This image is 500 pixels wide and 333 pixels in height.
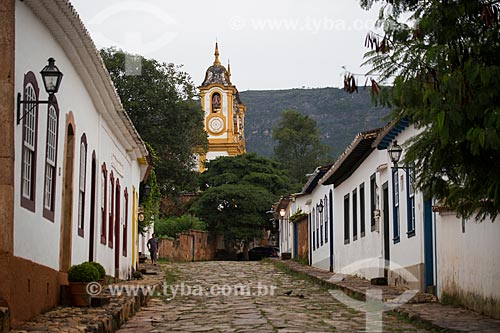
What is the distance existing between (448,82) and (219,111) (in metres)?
76.8

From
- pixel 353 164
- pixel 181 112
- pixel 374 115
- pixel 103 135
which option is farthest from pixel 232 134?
pixel 374 115

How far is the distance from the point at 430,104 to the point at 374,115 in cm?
15798

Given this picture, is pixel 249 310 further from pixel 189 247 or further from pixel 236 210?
pixel 236 210

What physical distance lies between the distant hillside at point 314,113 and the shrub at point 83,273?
13844 centimetres

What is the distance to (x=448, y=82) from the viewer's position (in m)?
8.62

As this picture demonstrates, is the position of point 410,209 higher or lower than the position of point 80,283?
higher

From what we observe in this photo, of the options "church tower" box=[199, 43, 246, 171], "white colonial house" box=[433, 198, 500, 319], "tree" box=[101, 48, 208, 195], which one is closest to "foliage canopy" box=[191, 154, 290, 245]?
"tree" box=[101, 48, 208, 195]

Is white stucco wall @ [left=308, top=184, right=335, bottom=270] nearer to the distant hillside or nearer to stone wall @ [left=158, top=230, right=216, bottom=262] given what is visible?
stone wall @ [left=158, top=230, right=216, bottom=262]

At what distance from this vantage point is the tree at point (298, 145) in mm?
77125

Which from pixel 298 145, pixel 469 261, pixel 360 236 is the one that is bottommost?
pixel 469 261

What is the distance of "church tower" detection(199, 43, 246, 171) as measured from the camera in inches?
3334

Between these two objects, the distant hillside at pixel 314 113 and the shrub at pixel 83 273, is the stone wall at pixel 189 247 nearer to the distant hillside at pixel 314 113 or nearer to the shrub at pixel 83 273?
the shrub at pixel 83 273

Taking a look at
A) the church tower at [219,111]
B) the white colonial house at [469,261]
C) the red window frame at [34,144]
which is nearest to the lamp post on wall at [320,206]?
the white colonial house at [469,261]

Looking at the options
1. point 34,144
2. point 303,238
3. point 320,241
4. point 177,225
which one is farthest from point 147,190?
point 177,225
